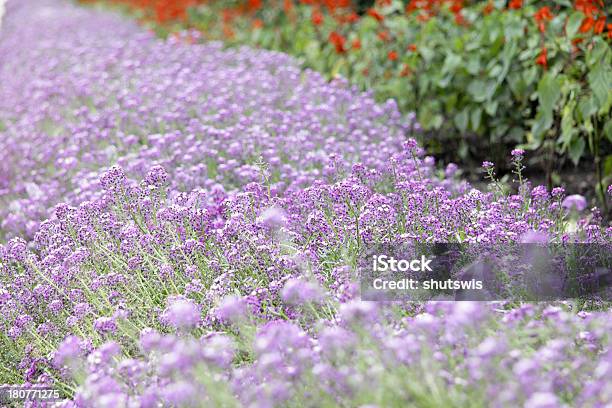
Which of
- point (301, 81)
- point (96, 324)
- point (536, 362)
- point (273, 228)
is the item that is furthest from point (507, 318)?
point (301, 81)

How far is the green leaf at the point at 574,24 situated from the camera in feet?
14.7

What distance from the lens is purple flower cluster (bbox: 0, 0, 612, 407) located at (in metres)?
1.99

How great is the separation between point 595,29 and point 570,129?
553 mm

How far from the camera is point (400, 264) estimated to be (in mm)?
2768

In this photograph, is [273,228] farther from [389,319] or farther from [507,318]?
[507,318]

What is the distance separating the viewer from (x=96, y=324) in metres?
2.59

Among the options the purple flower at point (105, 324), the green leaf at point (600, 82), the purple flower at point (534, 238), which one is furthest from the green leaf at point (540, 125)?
the purple flower at point (105, 324)

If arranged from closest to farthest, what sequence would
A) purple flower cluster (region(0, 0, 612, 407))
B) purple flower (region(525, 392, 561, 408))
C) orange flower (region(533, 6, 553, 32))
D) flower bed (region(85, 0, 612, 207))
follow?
purple flower (region(525, 392, 561, 408)) < purple flower cluster (region(0, 0, 612, 407)) < orange flower (region(533, 6, 553, 32)) < flower bed (region(85, 0, 612, 207))

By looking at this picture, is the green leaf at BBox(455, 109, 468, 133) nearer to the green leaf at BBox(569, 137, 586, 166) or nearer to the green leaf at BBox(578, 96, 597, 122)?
the green leaf at BBox(569, 137, 586, 166)
